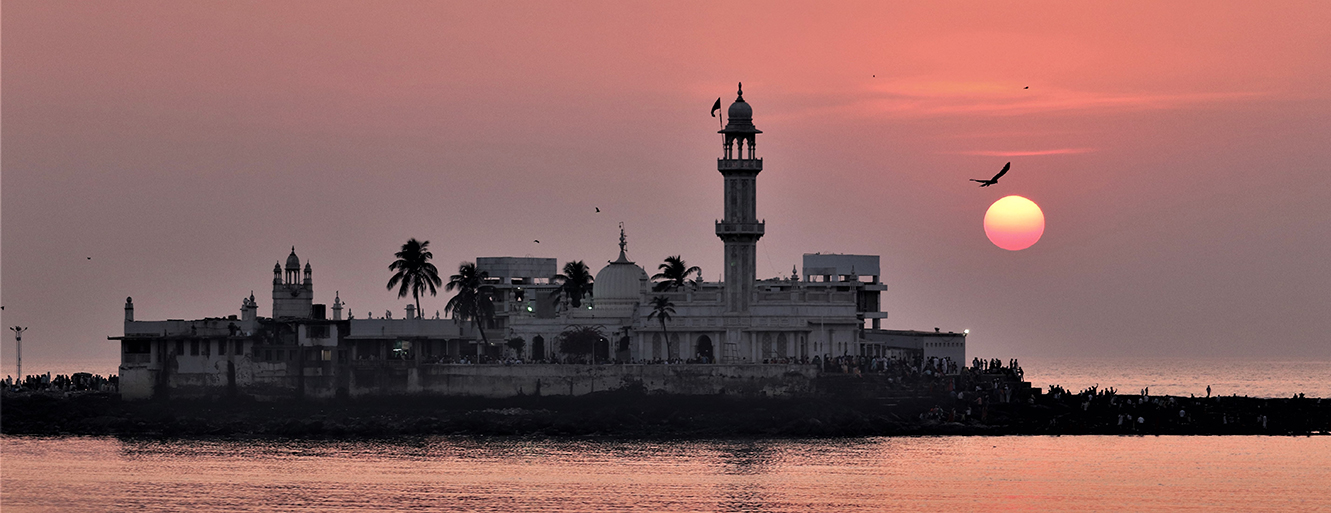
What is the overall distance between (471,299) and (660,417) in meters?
22.0

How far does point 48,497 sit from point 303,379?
1514 inches

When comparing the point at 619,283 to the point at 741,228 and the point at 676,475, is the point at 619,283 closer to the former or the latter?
the point at 741,228

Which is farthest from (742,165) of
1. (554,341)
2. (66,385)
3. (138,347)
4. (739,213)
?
(66,385)

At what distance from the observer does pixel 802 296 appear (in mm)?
118812

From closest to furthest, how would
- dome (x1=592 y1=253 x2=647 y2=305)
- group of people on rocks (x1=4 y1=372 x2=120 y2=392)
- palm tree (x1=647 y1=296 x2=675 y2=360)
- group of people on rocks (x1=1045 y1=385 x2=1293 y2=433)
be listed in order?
group of people on rocks (x1=1045 y1=385 x2=1293 y2=433) → palm tree (x1=647 y1=296 x2=675 y2=360) → dome (x1=592 y1=253 x2=647 y2=305) → group of people on rocks (x1=4 y1=372 x2=120 y2=392)

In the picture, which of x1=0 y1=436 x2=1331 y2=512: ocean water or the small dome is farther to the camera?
the small dome

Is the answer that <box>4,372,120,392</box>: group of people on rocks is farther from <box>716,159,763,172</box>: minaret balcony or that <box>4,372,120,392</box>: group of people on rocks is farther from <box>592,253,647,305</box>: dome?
<box>716,159,763,172</box>: minaret balcony

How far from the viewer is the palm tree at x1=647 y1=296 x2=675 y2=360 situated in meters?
118

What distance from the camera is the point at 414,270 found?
129 metres

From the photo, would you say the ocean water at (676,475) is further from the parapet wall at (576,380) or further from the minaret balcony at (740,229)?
the minaret balcony at (740,229)

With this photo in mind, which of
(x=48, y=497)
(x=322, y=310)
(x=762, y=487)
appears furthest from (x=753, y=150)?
(x=48, y=497)

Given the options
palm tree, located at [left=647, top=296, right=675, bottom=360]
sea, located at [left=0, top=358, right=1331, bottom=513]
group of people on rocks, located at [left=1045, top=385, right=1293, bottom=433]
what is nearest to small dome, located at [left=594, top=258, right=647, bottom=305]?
→ palm tree, located at [left=647, top=296, right=675, bottom=360]

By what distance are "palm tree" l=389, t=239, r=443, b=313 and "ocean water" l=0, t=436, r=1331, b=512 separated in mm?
24150

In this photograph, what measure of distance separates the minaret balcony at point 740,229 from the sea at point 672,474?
61.3 ft
